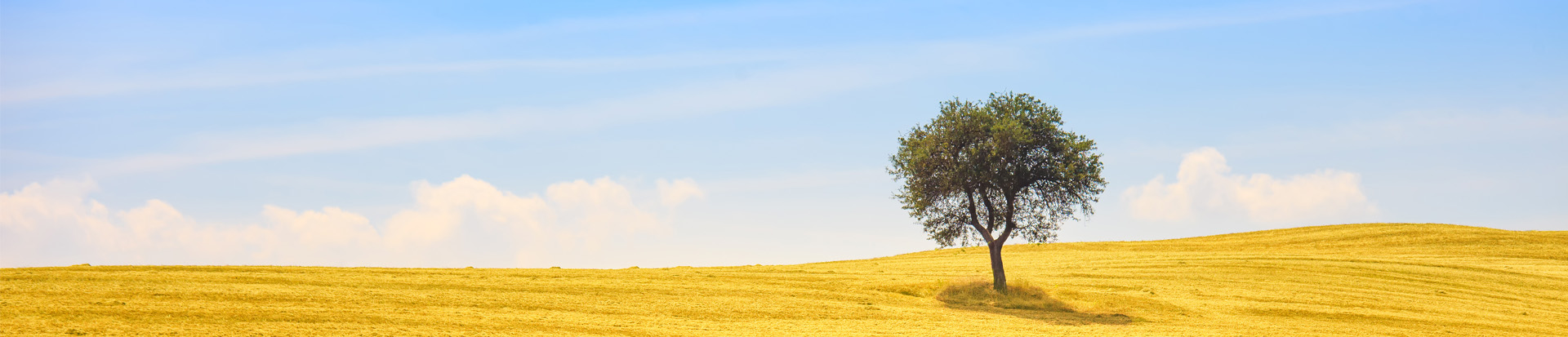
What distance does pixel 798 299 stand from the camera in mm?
27969

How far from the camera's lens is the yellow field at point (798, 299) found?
2105cm

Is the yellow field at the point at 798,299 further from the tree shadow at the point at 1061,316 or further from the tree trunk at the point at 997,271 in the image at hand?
Answer: the tree trunk at the point at 997,271

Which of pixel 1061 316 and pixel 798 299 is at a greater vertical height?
pixel 798 299

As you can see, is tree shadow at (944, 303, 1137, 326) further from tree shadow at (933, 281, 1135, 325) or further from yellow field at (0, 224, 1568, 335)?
yellow field at (0, 224, 1568, 335)

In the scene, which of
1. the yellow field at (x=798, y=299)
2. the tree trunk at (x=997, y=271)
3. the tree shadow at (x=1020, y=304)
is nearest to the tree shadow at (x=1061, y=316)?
the tree shadow at (x=1020, y=304)

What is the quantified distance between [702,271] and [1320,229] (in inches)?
1828

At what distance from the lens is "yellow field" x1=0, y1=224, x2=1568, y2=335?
2105 cm

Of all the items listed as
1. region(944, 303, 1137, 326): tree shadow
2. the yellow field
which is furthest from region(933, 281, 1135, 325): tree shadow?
the yellow field

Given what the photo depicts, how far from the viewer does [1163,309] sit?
1163 inches

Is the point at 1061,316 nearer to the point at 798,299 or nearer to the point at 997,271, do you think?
the point at 997,271

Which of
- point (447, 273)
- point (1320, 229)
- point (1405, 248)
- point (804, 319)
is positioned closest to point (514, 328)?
point (804, 319)

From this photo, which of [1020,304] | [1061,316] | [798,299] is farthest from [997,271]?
[798,299]

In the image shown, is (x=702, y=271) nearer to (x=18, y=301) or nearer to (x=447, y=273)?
(x=447, y=273)

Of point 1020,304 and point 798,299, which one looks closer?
point 798,299
